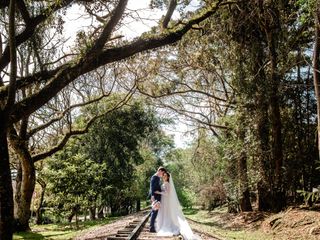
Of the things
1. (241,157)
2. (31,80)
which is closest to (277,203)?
(241,157)

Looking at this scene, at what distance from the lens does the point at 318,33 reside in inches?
495

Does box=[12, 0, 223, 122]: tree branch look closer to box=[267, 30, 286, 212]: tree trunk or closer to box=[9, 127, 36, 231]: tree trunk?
box=[267, 30, 286, 212]: tree trunk

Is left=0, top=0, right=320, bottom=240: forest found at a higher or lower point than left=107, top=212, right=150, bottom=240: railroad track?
higher

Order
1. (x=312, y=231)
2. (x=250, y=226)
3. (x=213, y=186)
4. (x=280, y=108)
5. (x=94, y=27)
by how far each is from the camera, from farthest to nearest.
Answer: (x=213, y=186) → (x=280, y=108) → (x=250, y=226) → (x=94, y=27) → (x=312, y=231)

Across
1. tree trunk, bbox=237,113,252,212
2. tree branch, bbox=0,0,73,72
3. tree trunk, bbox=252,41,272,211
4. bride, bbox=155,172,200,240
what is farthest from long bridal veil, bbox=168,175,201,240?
tree trunk, bbox=237,113,252,212

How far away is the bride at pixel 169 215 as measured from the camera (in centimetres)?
1158

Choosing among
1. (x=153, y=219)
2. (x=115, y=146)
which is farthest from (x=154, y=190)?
(x=115, y=146)

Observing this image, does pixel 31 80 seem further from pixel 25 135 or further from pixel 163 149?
pixel 163 149

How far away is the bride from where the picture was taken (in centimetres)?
1158

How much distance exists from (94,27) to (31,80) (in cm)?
360

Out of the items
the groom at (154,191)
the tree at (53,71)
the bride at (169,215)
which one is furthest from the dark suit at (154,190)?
the tree at (53,71)

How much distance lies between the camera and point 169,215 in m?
12.1

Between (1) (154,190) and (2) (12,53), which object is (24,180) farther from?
(2) (12,53)

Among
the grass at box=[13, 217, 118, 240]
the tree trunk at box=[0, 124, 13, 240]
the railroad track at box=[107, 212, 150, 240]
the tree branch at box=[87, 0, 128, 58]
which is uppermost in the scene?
the tree branch at box=[87, 0, 128, 58]
